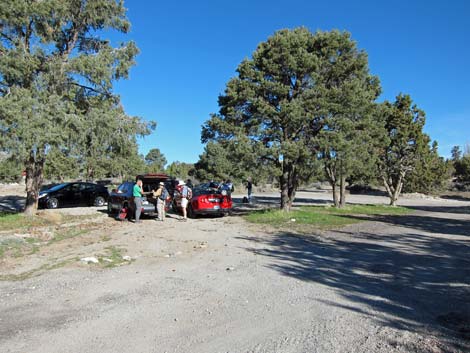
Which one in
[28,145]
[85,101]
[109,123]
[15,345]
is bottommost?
[15,345]

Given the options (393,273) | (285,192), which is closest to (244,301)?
(393,273)

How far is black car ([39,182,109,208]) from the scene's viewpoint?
2017 cm

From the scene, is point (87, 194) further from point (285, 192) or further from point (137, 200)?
point (285, 192)

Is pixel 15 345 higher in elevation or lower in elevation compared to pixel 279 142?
lower

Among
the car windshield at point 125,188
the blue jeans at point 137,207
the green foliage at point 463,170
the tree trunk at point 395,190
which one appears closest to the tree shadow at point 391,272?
the blue jeans at point 137,207

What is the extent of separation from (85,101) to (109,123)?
190cm

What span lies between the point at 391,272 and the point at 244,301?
322 centimetres

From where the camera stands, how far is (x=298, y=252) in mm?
8539

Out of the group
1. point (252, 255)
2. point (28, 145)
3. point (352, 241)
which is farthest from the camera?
point (28, 145)

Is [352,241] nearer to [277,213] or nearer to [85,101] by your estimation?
[277,213]

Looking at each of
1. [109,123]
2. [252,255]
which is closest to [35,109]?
[109,123]

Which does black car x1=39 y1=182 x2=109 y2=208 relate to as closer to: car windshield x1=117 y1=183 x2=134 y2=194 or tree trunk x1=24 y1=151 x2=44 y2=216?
tree trunk x1=24 y1=151 x2=44 y2=216

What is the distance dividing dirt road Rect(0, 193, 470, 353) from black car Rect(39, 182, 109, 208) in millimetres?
13024

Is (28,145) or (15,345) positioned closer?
(15,345)
